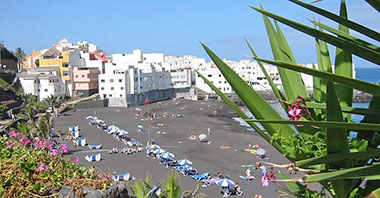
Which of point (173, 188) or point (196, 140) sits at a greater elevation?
point (173, 188)

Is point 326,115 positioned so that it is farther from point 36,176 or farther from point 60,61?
point 60,61

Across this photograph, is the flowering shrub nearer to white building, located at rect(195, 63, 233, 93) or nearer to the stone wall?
the stone wall

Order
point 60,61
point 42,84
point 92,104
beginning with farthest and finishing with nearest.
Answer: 1. point 60,61
2. point 92,104
3. point 42,84

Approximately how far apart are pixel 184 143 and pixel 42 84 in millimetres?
26312

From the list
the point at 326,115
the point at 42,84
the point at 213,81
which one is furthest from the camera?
the point at 213,81

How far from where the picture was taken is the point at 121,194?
4.35 m

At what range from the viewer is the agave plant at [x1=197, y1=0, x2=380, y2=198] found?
4.37 feet

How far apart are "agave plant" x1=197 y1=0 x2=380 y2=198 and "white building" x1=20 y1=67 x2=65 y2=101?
46989 millimetres

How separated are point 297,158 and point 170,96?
61459mm

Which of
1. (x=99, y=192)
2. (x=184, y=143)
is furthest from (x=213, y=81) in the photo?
(x=99, y=192)

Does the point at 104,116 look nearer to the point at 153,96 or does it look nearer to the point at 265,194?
the point at 153,96

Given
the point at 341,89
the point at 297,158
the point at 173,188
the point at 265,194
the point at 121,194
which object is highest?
the point at 341,89

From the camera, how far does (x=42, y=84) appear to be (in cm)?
4678

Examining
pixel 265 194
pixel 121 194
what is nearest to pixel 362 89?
pixel 121 194
